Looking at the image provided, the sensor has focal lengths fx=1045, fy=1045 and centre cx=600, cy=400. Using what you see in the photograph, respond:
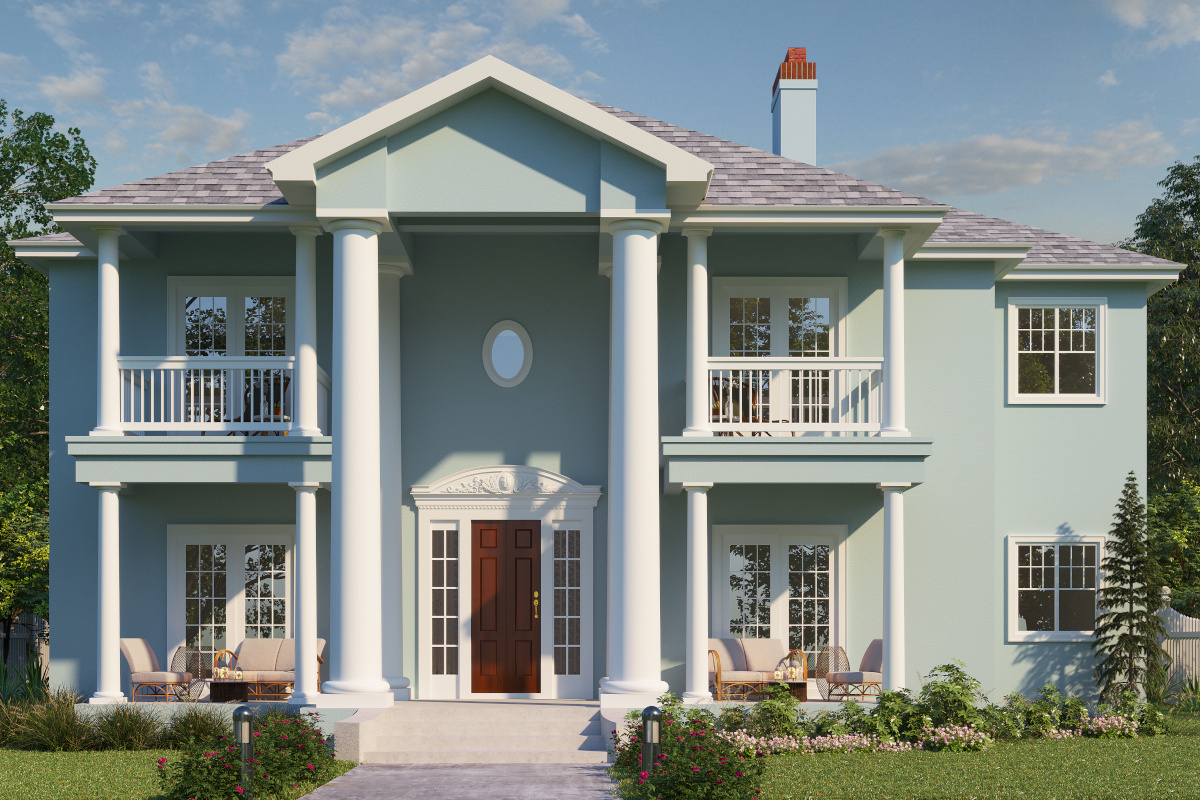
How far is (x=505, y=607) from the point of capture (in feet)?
45.0

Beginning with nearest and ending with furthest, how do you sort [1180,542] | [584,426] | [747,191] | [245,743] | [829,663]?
1. [245,743]
2. [747,191]
3. [829,663]
4. [584,426]
5. [1180,542]

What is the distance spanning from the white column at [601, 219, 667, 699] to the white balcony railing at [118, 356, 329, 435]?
397 cm

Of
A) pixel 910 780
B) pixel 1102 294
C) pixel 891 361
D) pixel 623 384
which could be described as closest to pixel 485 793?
pixel 910 780

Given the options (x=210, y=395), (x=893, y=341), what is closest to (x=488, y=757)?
(x=210, y=395)

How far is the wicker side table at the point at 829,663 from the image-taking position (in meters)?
13.4

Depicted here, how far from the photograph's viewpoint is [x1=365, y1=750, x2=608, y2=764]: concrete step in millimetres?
10961

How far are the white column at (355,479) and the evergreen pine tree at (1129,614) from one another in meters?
9.37

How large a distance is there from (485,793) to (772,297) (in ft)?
25.5

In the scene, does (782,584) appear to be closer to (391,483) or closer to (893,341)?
(893,341)

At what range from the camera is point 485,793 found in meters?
9.14

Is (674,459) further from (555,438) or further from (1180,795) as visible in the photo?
(1180,795)

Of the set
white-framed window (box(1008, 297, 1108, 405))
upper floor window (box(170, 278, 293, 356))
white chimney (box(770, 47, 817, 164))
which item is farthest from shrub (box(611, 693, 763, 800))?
white chimney (box(770, 47, 817, 164))

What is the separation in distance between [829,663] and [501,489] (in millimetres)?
4823

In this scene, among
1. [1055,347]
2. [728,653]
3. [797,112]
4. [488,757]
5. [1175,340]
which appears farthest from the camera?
[1175,340]
